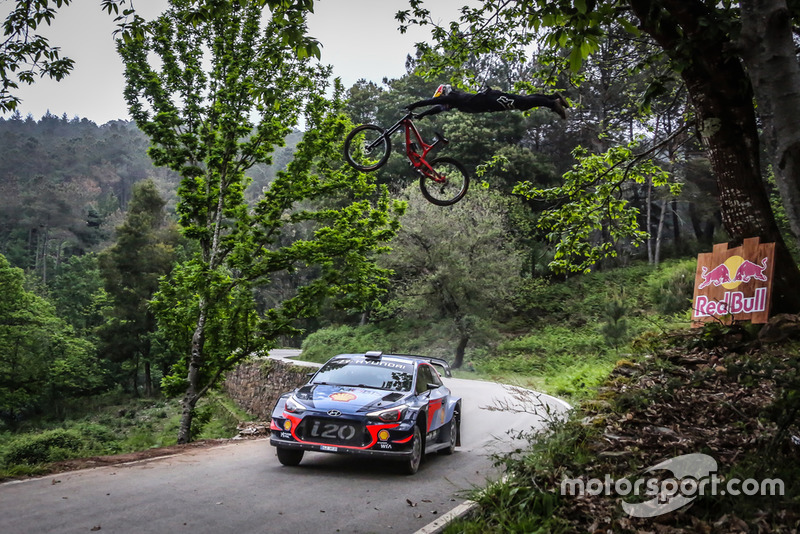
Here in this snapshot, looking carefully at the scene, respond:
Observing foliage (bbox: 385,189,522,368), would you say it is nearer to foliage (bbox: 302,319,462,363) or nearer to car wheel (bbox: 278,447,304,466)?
foliage (bbox: 302,319,462,363)

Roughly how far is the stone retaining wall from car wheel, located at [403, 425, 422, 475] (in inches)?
571

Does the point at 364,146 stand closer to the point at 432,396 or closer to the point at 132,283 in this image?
the point at 432,396

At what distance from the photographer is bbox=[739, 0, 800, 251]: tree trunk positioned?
4492mm

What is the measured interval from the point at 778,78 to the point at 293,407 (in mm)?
6605

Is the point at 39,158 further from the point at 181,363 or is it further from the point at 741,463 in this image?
the point at 741,463

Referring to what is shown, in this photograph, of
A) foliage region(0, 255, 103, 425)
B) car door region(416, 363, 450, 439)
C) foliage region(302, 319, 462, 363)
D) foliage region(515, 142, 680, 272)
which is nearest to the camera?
car door region(416, 363, 450, 439)

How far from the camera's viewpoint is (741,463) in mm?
4562

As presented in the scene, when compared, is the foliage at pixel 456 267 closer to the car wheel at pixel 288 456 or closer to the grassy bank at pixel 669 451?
the car wheel at pixel 288 456

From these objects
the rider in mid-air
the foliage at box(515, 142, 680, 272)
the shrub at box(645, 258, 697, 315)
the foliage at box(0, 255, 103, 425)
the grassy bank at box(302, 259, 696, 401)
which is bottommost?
the foliage at box(0, 255, 103, 425)

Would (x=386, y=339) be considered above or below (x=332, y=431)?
below

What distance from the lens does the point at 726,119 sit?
7406mm

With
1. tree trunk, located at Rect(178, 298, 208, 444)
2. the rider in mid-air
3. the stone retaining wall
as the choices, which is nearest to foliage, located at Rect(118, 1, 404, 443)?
tree trunk, located at Rect(178, 298, 208, 444)

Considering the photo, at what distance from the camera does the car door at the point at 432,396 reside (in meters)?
8.58

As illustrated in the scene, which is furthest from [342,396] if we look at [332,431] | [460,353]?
[460,353]
